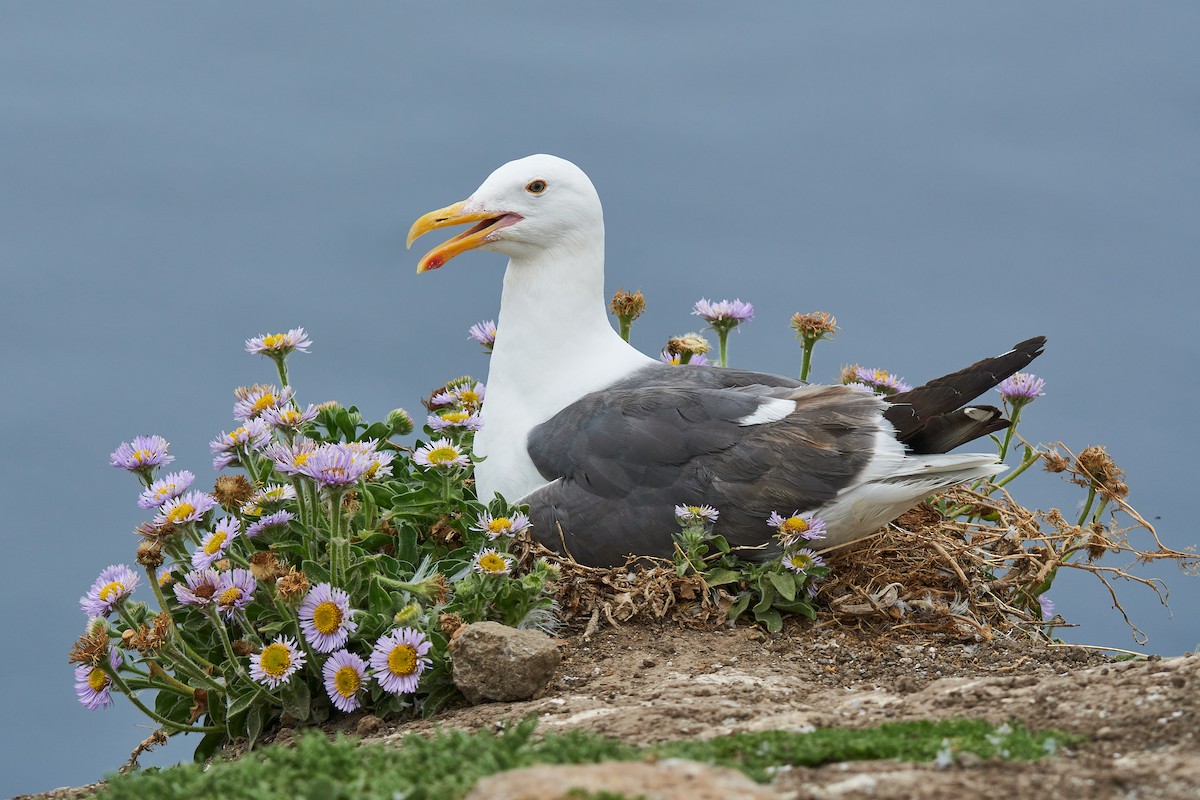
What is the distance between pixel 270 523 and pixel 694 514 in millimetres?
1878

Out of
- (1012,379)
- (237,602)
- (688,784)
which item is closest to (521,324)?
(237,602)

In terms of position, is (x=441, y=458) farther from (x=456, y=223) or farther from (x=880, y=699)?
(x=880, y=699)

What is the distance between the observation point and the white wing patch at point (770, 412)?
20.6ft

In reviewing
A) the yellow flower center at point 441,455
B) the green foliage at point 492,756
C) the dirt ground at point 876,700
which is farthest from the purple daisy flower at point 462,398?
the green foliage at point 492,756

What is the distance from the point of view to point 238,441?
646cm

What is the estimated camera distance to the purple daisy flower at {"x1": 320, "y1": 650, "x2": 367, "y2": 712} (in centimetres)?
543

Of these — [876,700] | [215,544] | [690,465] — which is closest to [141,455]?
[215,544]

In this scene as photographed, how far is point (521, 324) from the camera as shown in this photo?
23.3 ft

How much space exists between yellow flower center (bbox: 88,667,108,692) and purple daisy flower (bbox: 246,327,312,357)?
6.28 feet

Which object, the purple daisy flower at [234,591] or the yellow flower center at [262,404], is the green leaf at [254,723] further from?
the yellow flower center at [262,404]

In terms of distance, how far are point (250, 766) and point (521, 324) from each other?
348cm

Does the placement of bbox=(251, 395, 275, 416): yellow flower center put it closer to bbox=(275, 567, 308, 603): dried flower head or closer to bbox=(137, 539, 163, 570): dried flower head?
bbox=(137, 539, 163, 570): dried flower head

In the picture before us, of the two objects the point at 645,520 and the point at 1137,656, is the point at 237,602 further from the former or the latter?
the point at 1137,656

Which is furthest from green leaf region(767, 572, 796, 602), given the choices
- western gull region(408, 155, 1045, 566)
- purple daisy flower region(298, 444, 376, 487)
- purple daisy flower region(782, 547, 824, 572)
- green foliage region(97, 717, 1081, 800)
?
purple daisy flower region(298, 444, 376, 487)
